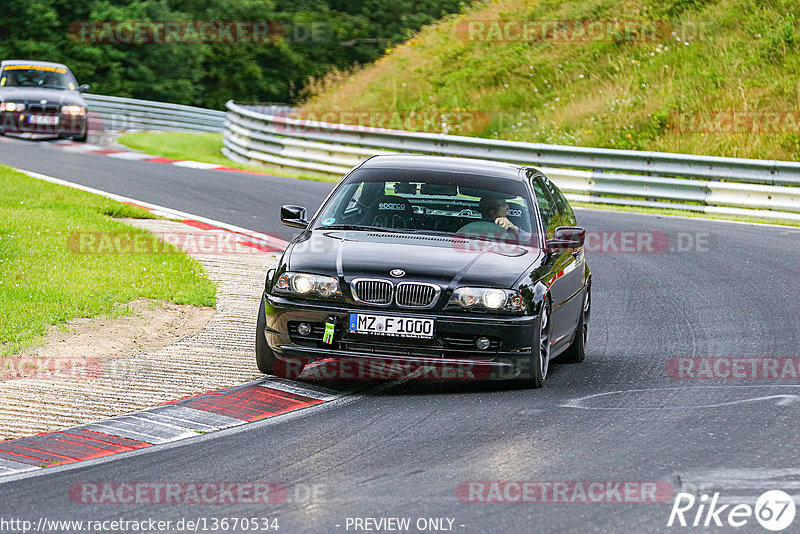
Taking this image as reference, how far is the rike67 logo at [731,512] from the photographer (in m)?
5.47

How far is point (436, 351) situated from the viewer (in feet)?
26.3

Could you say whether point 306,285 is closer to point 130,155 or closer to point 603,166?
Answer: point 603,166

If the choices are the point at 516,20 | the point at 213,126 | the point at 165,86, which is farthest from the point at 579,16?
the point at 165,86

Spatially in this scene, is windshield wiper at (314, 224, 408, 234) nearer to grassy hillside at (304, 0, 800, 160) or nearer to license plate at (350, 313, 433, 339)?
license plate at (350, 313, 433, 339)

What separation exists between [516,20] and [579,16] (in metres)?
2.01

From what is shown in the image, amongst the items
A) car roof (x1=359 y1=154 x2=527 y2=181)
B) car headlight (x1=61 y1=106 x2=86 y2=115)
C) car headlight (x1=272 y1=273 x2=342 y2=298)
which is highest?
car roof (x1=359 y1=154 x2=527 y2=181)

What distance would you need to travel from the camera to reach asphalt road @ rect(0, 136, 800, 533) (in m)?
5.62

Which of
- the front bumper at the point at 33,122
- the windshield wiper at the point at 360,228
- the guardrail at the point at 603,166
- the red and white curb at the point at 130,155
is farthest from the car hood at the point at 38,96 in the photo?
the windshield wiper at the point at 360,228

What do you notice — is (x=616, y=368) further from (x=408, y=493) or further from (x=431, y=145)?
(x=431, y=145)

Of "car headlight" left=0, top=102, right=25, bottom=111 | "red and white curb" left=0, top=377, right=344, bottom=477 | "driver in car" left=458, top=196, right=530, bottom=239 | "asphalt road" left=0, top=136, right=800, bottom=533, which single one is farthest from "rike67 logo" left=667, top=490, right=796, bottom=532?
"car headlight" left=0, top=102, right=25, bottom=111

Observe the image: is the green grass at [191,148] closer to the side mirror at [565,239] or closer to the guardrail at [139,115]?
the guardrail at [139,115]

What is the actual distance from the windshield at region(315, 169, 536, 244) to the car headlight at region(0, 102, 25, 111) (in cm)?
2043

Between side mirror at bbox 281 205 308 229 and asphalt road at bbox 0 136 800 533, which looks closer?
asphalt road at bbox 0 136 800 533

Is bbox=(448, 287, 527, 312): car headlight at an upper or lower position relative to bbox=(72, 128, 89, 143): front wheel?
upper
